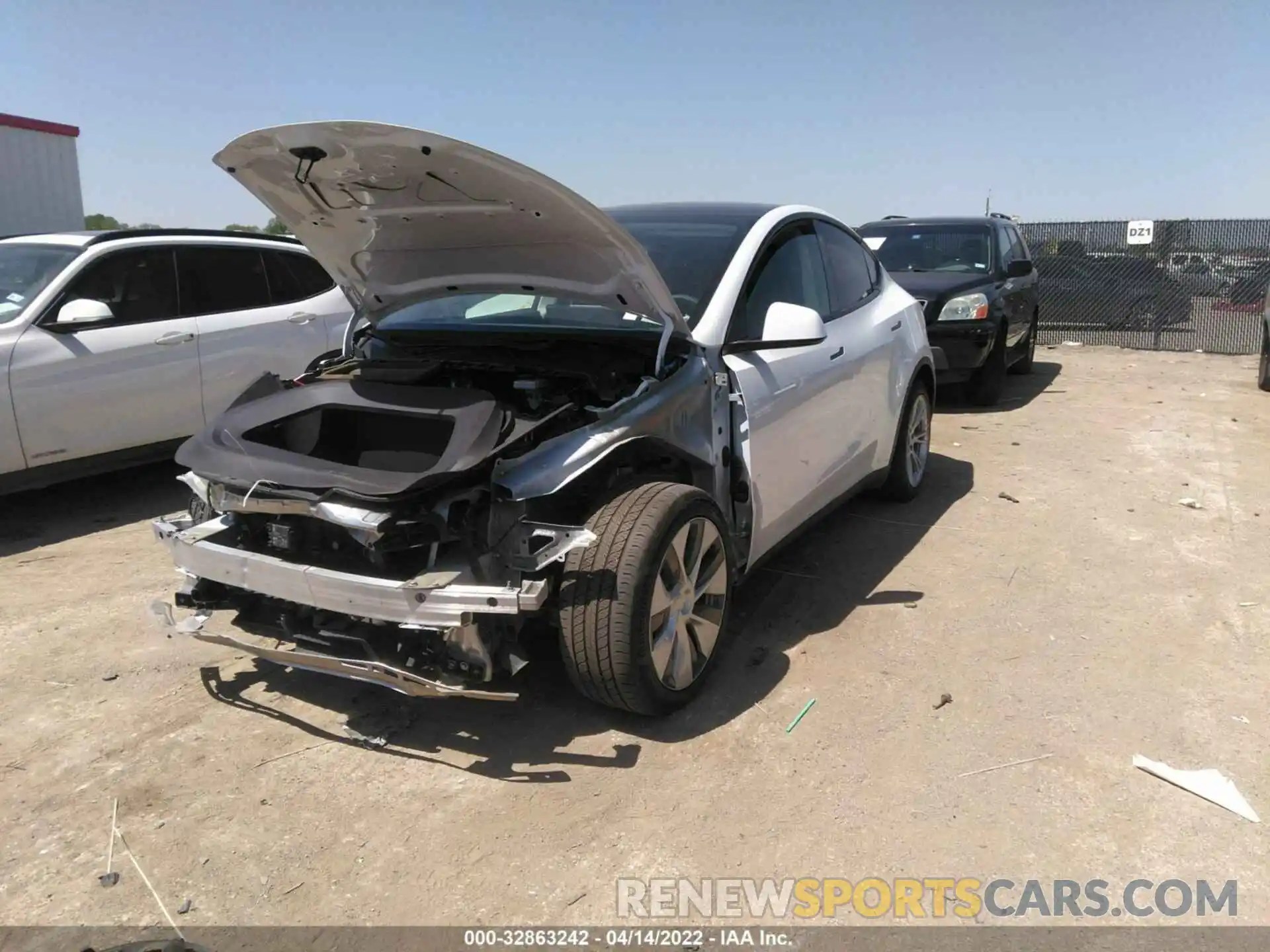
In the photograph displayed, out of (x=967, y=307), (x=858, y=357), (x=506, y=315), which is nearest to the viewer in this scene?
(x=506, y=315)

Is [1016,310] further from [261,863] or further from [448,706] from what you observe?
[261,863]

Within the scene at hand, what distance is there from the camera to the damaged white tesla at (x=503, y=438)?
2977mm

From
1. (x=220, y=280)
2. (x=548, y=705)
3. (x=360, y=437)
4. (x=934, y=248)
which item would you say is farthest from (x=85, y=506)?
(x=934, y=248)

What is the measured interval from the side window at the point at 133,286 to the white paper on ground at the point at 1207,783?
5859mm

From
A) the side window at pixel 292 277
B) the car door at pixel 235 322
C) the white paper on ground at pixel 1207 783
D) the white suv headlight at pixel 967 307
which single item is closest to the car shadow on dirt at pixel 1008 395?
the white suv headlight at pixel 967 307

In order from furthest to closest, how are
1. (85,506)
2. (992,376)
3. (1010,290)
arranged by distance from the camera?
1. (1010,290)
2. (992,376)
3. (85,506)

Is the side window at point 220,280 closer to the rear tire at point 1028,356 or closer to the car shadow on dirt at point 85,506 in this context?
the car shadow on dirt at point 85,506

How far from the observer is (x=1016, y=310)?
394 inches

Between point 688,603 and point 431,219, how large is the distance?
175cm

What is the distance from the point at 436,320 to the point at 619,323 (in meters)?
0.90

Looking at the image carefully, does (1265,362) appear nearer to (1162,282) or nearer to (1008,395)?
(1008,395)

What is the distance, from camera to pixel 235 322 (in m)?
6.50

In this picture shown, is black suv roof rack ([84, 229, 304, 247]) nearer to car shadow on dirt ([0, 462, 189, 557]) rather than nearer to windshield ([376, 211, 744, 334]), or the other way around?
car shadow on dirt ([0, 462, 189, 557])

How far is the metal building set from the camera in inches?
592
